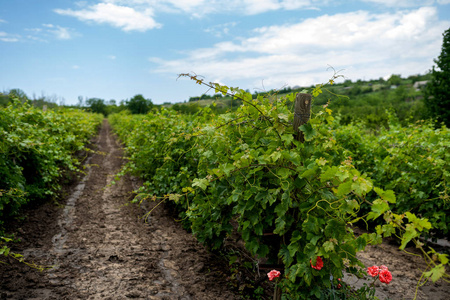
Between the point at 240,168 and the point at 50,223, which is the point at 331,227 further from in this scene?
the point at 50,223

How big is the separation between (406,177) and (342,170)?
378 cm

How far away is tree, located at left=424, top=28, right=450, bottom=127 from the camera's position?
2309 cm

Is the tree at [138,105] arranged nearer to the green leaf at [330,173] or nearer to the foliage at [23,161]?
the foliage at [23,161]

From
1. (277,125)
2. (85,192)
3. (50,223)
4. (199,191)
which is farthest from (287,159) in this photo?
(85,192)

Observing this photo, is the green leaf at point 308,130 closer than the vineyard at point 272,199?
No

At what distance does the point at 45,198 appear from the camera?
5.59m

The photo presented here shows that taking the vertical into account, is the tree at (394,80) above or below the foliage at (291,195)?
above

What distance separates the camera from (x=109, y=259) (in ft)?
11.8

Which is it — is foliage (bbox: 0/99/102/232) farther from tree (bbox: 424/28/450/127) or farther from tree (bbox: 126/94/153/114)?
tree (bbox: 126/94/153/114)

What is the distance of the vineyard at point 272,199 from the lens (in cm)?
222

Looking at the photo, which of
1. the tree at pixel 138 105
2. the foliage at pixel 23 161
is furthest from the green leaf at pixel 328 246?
the tree at pixel 138 105

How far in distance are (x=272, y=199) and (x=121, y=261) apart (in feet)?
7.21

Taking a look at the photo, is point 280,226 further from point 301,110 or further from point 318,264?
point 301,110

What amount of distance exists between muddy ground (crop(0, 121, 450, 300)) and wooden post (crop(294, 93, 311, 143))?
180 centimetres
